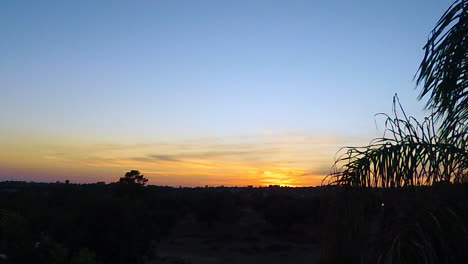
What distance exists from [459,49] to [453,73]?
0.28 meters

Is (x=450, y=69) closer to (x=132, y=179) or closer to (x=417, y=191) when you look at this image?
(x=417, y=191)

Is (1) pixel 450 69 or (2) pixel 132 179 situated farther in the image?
(2) pixel 132 179

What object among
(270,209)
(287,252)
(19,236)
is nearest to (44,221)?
(19,236)

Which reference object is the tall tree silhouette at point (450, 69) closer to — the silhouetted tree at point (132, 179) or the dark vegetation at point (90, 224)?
the dark vegetation at point (90, 224)

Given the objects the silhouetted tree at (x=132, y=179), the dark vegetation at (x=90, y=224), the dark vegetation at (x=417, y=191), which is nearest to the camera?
the dark vegetation at (x=417, y=191)

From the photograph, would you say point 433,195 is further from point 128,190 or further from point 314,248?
point 128,190

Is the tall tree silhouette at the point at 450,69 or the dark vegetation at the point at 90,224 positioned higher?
the tall tree silhouette at the point at 450,69

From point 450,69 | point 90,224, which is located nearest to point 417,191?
point 450,69

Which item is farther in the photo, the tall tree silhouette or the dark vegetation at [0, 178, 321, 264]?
the dark vegetation at [0, 178, 321, 264]

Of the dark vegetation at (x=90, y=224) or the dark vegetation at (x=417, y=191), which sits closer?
the dark vegetation at (x=417, y=191)

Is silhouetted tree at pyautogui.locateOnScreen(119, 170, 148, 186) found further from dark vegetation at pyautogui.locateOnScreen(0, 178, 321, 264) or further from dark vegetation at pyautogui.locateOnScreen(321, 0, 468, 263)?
dark vegetation at pyautogui.locateOnScreen(321, 0, 468, 263)

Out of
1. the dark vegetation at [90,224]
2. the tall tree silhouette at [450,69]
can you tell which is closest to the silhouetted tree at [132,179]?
the dark vegetation at [90,224]

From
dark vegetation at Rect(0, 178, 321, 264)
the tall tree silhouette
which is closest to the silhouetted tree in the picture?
dark vegetation at Rect(0, 178, 321, 264)

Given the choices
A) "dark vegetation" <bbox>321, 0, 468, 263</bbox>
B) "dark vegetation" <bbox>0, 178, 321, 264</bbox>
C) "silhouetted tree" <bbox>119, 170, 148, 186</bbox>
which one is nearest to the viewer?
"dark vegetation" <bbox>321, 0, 468, 263</bbox>
